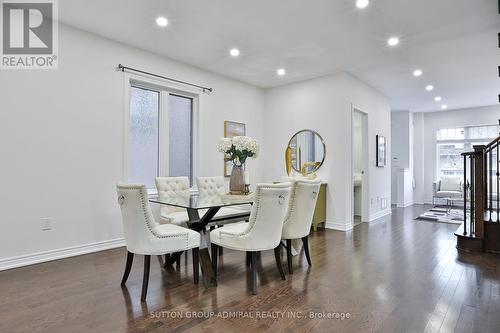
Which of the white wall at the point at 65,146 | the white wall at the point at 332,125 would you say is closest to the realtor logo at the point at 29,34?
the white wall at the point at 65,146

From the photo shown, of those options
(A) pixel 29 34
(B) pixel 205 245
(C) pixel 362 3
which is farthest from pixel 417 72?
(A) pixel 29 34

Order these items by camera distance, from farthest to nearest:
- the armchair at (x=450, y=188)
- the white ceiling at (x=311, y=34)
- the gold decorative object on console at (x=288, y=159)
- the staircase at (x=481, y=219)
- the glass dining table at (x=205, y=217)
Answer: the armchair at (x=450, y=188) < the gold decorative object on console at (x=288, y=159) < the staircase at (x=481, y=219) < the white ceiling at (x=311, y=34) < the glass dining table at (x=205, y=217)

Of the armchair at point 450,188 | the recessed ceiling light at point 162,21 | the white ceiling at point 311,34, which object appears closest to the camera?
the white ceiling at point 311,34

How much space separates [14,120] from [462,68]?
256 inches

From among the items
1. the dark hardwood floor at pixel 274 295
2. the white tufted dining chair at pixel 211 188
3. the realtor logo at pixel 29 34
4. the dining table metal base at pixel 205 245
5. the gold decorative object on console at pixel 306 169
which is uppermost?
the realtor logo at pixel 29 34

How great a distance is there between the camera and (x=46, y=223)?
3379 mm

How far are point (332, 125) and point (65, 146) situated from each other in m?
4.13

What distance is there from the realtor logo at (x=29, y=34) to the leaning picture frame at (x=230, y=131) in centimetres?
277

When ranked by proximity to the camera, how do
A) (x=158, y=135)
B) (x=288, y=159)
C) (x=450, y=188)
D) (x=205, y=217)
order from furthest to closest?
1. (x=450, y=188)
2. (x=288, y=159)
3. (x=158, y=135)
4. (x=205, y=217)

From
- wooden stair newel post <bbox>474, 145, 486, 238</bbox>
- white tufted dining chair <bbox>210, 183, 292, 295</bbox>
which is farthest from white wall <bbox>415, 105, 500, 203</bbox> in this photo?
white tufted dining chair <bbox>210, 183, 292, 295</bbox>

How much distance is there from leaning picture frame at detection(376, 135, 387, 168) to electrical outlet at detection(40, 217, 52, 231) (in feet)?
19.4

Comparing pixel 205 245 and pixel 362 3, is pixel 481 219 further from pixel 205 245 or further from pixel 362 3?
pixel 205 245

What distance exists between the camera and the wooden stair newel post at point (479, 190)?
3803 millimetres

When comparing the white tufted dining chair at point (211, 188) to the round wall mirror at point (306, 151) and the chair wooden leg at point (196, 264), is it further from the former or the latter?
the round wall mirror at point (306, 151)
